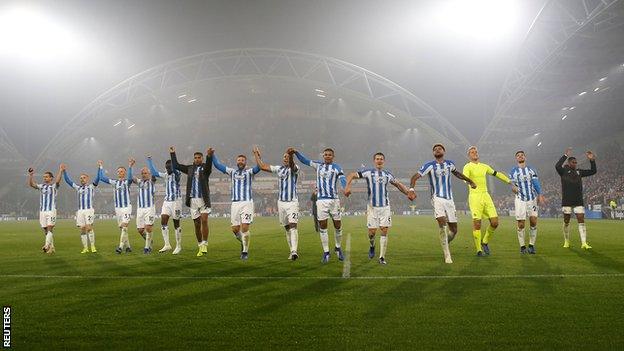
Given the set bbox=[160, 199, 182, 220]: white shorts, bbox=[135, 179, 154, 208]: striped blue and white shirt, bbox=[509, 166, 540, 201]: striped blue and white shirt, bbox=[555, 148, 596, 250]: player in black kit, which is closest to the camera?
bbox=[509, 166, 540, 201]: striped blue and white shirt

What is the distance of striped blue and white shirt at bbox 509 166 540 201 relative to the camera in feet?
38.0

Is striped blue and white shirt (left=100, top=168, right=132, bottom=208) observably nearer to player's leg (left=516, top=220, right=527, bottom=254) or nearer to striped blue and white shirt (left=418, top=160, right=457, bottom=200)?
striped blue and white shirt (left=418, top=160, right=457, bottom=200)

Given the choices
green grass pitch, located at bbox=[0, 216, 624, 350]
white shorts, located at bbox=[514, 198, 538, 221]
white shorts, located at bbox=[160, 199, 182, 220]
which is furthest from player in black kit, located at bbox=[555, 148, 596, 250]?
white shorts, located at bbox=[160, 199, 182, 220]

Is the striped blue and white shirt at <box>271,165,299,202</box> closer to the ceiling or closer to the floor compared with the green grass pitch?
closer to the ceiling

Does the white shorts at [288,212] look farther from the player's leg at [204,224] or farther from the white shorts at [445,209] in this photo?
the white shorts at [445,209]

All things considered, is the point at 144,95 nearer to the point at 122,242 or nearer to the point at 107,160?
the point at 107,160

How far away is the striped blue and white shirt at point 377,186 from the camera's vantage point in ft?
31.9

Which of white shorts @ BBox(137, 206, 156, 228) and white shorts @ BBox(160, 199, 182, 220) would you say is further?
white shorts @ BBox(137, 206, 156, 228)

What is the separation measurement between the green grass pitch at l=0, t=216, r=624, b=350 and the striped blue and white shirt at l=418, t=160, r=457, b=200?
1.49 metres

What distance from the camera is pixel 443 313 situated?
5047 millimetres

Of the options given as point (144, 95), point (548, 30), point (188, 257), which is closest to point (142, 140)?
point (144, 95)

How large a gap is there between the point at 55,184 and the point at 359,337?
39.9ft

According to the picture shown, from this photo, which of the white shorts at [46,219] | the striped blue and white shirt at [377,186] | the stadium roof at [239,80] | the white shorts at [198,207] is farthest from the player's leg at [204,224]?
the stadium roof at [239,80]

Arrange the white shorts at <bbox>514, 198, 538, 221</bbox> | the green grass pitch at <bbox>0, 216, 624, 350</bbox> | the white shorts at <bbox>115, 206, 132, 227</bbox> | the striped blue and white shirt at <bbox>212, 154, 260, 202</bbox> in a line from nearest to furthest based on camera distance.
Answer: the green grass pitch at <bbox>0, 216, 624, 350</bbox>, the striped blue and white shirt at <bbox>212, 154, 260, 202</bbox>, the white shorts at <bbox>514, 198, 538, 221</bbox>, the white shorts at <bbox>115, 206, 132, 227</bbox>
